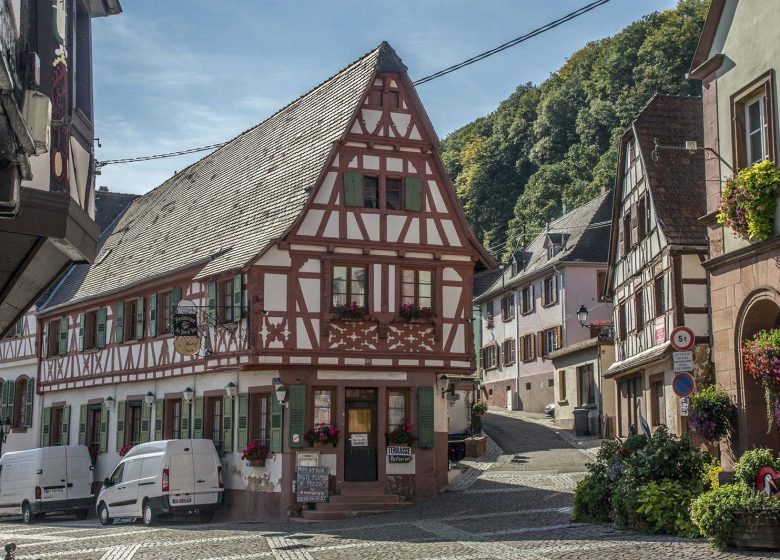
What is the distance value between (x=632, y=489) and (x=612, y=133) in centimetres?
5741

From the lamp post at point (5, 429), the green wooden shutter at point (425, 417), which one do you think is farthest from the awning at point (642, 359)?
the lamp post at point (5, 429)

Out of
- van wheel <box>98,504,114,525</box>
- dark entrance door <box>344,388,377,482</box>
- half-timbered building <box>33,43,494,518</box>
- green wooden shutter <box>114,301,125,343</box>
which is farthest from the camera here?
green wooden shutter <box>114,301,125,343</box>

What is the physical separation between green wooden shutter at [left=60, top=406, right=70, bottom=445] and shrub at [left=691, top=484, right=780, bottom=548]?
92.7ft

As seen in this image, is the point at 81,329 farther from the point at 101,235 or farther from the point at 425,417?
the point at 425,417

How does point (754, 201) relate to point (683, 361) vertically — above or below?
above

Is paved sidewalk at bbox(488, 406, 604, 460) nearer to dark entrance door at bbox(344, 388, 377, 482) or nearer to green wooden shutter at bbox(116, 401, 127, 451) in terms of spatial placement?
dark entrance door at bbox(344, 388, 377, 482)

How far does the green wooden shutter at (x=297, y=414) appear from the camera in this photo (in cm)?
2525

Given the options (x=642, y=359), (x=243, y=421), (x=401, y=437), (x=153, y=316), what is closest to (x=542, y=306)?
(x=642, y=359)

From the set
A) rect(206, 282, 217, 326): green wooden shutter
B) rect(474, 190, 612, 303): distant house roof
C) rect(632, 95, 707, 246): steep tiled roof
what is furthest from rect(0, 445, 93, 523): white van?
rect(474, 190, 612, 303): distant house roof

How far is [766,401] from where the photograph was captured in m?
14.9

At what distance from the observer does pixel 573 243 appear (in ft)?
160

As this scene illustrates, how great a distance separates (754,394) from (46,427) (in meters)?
30.3

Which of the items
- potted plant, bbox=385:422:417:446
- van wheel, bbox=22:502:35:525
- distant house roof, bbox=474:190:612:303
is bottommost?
van wheel, bbox=22:502:35:525

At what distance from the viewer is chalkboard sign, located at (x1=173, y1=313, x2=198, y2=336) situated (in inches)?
1072
